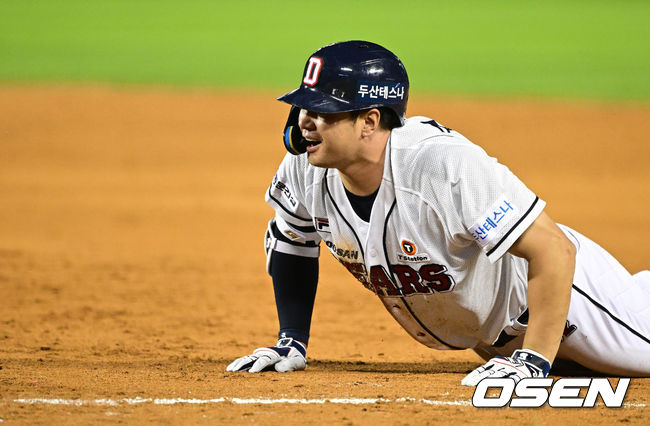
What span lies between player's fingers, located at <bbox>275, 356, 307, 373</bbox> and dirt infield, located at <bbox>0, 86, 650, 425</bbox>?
105mm

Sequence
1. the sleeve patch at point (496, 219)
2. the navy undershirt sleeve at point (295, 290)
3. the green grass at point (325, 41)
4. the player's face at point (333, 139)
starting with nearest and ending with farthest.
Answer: the sleeve patch at point (496, 219) < the player's face at point (333, 139) < the navy undershirt sleeve at point (295, 290) < the green grass at point (325, 41)

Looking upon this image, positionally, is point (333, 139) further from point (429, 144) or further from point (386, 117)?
point (429, 144)

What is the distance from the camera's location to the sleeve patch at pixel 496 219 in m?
3.25

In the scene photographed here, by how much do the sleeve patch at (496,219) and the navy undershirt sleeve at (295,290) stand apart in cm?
118

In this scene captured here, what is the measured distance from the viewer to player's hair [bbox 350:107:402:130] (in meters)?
3.50

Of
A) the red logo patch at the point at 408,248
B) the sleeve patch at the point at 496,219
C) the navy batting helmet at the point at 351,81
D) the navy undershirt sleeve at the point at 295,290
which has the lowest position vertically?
the navy undershirt sleeve at the point at 295,290

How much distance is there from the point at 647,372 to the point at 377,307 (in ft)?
8.36

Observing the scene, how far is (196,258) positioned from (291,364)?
384 centimetres

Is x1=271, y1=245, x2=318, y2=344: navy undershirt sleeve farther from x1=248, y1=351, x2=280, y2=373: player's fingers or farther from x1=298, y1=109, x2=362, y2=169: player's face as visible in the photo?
x1=298, y1=109, x2=362, y2=169: player's face

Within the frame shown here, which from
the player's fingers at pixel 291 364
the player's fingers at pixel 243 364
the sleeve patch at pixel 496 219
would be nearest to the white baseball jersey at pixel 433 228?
the sleeve patch at pixel 496 219

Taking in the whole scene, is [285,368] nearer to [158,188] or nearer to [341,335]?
[341,335]

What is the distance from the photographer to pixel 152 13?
29.1 m

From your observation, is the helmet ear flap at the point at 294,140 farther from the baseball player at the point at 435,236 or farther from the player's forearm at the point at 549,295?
the player's forearm at the point at 549,295

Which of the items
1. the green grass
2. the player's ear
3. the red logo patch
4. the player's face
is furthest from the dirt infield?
the green grass
